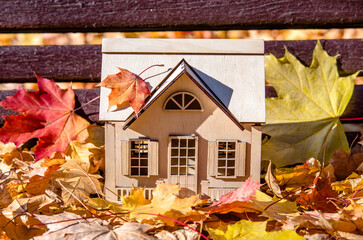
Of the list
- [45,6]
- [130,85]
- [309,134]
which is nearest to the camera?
[130,85]

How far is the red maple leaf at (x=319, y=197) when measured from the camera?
92cm

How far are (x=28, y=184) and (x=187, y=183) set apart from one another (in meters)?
0.50

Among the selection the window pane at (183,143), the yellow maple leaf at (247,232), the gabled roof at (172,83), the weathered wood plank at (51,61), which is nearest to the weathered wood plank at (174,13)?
the weathered wood plank at (51,61)

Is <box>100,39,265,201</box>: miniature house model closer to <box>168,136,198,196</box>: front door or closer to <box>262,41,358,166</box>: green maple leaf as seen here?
<box>168,136,198,196</box>: front door

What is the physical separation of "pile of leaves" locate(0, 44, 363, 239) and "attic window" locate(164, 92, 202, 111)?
0.11 m

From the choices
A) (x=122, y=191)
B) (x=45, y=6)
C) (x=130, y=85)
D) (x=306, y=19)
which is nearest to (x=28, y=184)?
(x=122, y=191)

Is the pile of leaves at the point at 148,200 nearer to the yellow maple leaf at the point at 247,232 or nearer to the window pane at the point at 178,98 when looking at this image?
the yellow maple leaf at the point at 247,232

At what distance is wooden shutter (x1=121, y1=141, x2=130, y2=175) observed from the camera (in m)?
1.00

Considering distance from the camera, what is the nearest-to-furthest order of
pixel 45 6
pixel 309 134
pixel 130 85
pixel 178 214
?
pixel 178 214
pixel 130 85
pixel 309 134
pixel 45 6

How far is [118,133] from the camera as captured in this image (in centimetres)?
100

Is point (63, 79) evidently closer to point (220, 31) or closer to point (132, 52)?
point (132, 52)

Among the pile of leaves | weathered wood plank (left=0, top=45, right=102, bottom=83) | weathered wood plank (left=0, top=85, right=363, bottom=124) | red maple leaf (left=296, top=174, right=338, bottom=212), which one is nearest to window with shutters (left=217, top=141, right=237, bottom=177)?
the pile of leaves

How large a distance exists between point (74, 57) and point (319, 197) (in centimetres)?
119

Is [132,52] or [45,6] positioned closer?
[132,52]
